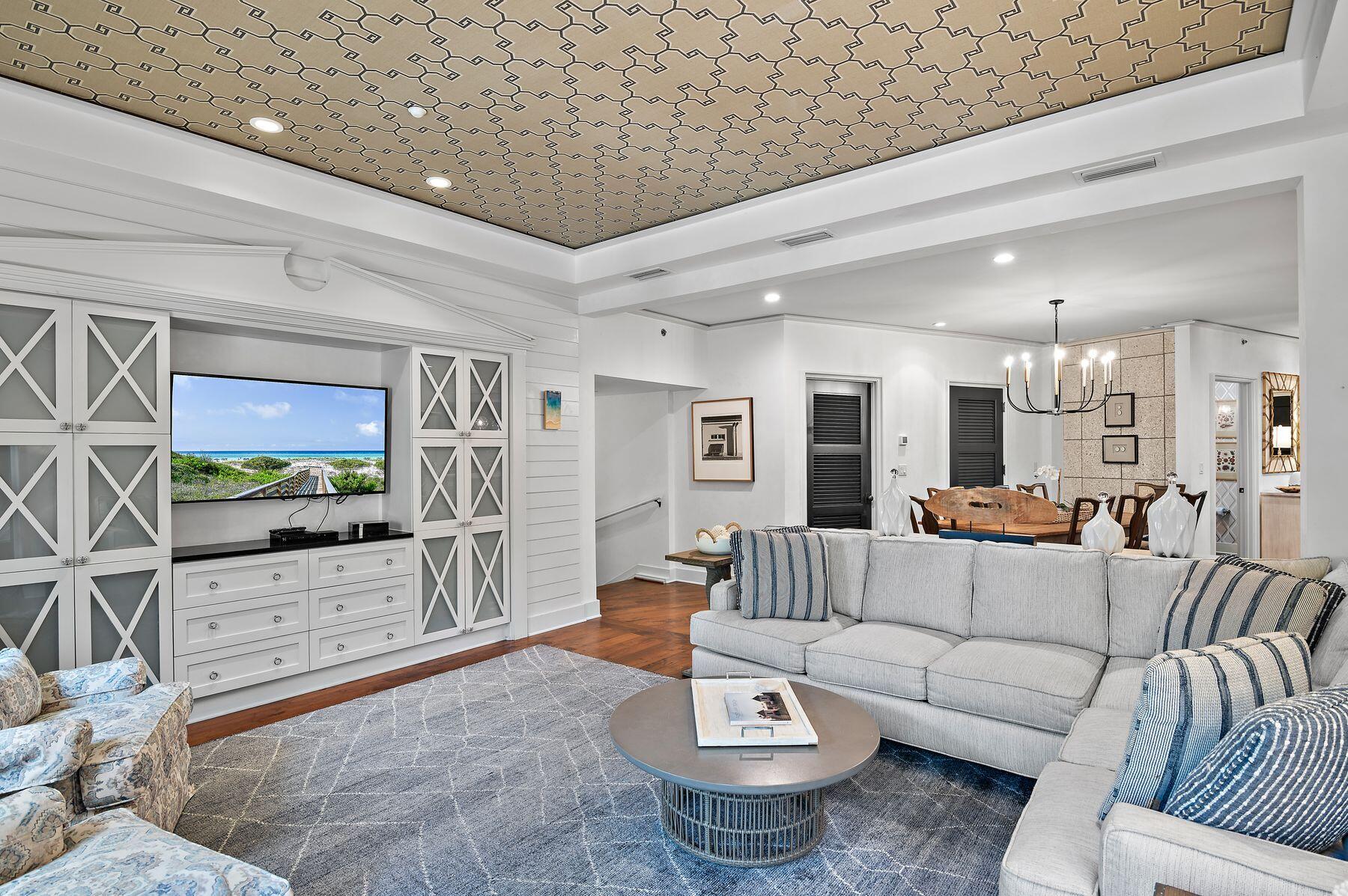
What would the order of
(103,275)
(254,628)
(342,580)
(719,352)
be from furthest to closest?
1. (719,352)
2. (342,580)
3. (254,628)
4. (103,275)

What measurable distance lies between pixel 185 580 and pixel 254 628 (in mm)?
433

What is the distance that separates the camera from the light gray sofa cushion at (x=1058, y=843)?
147 cm

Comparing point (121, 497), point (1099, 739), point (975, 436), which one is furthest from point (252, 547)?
point (975, 436)

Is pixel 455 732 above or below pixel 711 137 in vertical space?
below

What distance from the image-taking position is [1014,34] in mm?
2479

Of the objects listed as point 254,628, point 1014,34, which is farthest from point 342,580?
point 1014,34

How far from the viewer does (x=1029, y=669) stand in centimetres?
277

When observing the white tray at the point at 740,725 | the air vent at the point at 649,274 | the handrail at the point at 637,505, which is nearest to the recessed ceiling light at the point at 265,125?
the air vent at the point at 649,274

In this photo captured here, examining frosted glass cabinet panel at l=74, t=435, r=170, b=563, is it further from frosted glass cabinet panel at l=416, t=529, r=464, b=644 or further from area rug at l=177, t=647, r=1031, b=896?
frosted glass cabinet panel at l=416, t=529, r=464, b=644

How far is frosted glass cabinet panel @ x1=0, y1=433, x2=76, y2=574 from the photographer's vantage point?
2.98 metres

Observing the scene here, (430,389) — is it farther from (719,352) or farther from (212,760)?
(719,352)

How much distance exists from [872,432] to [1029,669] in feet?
15.4

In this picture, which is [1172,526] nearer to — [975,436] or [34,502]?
[34,502]

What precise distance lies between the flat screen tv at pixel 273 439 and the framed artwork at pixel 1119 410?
23.8 ft
